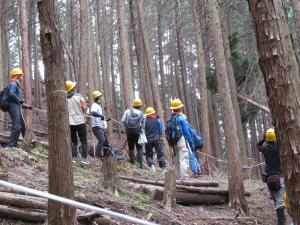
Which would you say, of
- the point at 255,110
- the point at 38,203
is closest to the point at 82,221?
the point at 38,203

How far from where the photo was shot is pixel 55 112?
4.33 meters

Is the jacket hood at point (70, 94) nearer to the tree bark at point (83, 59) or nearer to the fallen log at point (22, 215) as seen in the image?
the fallen log at point (22, 215)

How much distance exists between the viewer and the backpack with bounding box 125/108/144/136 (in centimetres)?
1120

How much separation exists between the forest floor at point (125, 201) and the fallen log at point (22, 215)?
6cm

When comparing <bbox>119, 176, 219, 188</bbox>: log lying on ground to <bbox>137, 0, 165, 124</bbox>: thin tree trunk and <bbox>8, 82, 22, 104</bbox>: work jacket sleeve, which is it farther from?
<bbox>137, 0, 165, 124</bbox>: thin tree trunk

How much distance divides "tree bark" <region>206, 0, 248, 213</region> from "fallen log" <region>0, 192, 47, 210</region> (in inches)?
162

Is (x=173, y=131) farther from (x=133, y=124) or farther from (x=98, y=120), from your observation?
(x=133, y=124)

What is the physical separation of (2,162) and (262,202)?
545 cm

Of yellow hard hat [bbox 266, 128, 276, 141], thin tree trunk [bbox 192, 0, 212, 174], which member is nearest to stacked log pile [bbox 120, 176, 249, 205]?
yellow hard hat [bbox 266, 128, 276, 141]

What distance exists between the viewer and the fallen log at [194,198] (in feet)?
25.2

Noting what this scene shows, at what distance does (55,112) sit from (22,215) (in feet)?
4.87

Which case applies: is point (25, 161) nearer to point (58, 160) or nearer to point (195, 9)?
point (58, 160)

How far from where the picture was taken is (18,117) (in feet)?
29.9

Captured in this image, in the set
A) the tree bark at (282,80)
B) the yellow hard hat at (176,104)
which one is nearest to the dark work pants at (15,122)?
the yellow hard hat at (176,104)
